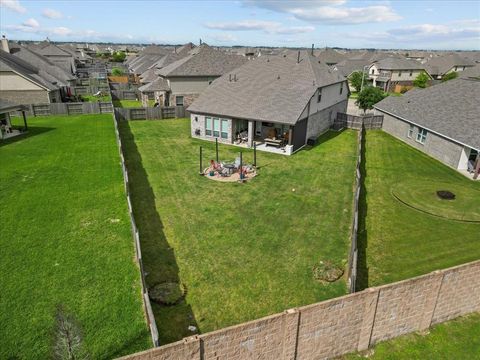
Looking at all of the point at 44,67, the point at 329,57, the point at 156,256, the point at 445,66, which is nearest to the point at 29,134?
the point at 156,256

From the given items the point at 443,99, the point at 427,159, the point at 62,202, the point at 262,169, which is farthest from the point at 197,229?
the point at 443,99

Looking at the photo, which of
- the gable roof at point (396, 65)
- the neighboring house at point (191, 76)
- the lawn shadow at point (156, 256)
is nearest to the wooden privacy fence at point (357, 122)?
the neighboring house at point (191, 76)

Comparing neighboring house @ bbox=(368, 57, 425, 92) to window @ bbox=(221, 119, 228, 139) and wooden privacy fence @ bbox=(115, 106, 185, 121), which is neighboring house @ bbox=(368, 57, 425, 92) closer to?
wooden privacy fence @ bbox=(115, 106, 185, 121)

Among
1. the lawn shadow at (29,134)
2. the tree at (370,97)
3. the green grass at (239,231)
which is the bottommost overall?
the green grass at (239,231)

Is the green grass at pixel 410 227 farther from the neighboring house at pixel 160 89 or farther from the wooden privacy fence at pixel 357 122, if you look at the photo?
the neighboring house at pixel 160 89

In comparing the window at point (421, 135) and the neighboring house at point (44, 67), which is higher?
the neighboring house at point (44, 67)

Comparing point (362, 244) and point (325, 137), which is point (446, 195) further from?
point (325, 137)

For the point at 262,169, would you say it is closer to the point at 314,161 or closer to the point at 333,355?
the point at 314,161
